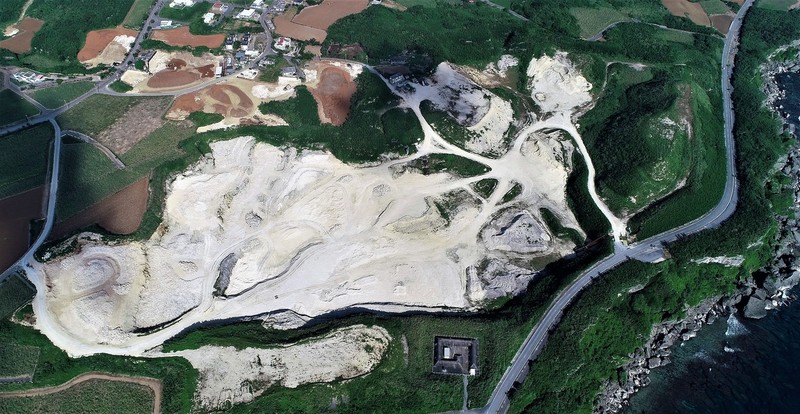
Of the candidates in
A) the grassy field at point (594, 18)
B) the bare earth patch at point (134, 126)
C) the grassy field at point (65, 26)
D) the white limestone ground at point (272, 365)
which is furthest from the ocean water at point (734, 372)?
the grassy field at point (65, 26)

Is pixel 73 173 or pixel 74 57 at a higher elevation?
pixel 74 57

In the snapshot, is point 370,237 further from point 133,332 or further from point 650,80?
point 650,80

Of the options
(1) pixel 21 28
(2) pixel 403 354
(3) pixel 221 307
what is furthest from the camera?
(1) pixel 21 28

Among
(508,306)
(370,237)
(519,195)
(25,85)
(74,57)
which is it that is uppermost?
(74,57)

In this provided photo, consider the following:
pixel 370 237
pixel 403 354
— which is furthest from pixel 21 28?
pixel 403 354

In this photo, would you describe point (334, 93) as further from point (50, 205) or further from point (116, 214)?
point (50, 205)

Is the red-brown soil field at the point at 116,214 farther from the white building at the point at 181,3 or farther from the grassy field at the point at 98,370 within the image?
the white building at the point at 181,3

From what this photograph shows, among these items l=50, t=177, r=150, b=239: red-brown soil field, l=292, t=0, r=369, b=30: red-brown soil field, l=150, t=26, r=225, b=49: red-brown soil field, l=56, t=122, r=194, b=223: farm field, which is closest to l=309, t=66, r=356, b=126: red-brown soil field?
Result: l=292, t=0, r=369, b=30: red-brown soil field

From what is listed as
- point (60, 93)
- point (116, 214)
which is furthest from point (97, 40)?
point (116, 214)
